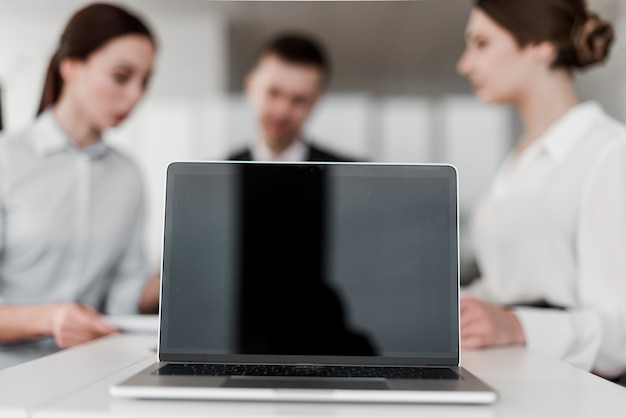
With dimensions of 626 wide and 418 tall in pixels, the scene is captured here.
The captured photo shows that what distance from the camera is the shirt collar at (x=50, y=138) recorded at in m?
1.94

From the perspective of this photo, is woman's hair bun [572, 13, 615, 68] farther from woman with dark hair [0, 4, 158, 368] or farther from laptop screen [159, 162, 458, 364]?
woman with dark hair [0, 4, 158, 368]

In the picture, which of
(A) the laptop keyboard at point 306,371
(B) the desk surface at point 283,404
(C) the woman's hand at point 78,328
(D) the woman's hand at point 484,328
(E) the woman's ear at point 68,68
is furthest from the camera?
(E) the woman's ear at point 68,68

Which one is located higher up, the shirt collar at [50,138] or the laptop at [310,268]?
the shirt collar at [50,138]

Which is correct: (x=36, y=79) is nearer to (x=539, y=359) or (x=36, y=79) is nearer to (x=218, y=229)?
(x=218, y=229)

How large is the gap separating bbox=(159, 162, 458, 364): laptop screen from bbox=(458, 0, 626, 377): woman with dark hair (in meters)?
0.37

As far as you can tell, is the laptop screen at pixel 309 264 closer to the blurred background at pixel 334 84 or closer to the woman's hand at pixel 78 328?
the woman's hand at pixel 78 328

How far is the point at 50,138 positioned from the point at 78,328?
2.24ft

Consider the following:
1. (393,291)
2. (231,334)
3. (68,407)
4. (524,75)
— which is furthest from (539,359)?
(524,75)

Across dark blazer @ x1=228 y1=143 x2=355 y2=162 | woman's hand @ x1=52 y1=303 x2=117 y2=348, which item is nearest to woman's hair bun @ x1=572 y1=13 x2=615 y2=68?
dark blazer @ x1=228 y1=143 x2=355 y2=162

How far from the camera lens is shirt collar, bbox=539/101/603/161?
5.33ft

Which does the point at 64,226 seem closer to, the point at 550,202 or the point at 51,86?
the point at 51,86

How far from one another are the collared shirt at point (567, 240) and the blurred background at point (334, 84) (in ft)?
0.99

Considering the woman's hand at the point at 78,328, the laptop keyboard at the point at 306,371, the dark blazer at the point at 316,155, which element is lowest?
the woman's hand at the point at 78,328

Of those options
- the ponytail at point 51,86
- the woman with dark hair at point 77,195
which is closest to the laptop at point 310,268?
the woman with dark hair at point 77,195
